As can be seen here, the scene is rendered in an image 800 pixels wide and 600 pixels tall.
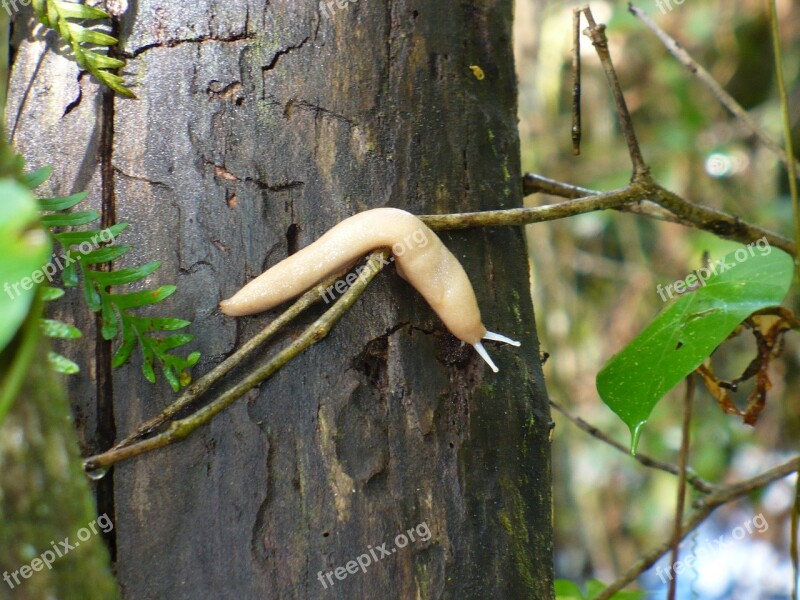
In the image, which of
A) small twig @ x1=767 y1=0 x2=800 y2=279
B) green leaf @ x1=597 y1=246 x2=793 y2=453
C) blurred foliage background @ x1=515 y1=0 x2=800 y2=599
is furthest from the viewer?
blurred foliage background @ x1=515 y1=0 x2=800 y2=599

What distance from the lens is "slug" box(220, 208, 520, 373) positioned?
1.03 meters

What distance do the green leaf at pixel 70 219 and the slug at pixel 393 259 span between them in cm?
21

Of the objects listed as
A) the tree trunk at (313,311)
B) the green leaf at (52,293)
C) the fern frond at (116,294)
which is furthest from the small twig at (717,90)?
the green leaf at (52,293)

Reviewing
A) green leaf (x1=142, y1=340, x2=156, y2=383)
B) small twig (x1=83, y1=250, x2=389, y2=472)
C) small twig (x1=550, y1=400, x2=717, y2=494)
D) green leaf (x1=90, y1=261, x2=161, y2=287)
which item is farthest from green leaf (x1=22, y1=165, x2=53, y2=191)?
small twig (x1=550, y1=400, x2=717, y2=494)

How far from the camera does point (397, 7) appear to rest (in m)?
1.15

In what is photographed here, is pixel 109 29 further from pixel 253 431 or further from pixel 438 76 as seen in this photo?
pixel 253 431

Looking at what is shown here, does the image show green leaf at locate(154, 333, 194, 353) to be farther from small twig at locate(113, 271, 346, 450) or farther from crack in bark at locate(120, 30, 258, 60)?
crack in bark at locate(120, 30, 258, 60)

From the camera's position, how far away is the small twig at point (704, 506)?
5.03ft

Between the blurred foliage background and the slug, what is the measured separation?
311 centimetres

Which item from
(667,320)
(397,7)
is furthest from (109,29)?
(667,320)

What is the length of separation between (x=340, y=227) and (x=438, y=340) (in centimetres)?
20

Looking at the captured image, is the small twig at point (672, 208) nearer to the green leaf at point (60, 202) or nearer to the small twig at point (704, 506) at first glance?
the small twig at point (704, 506)
